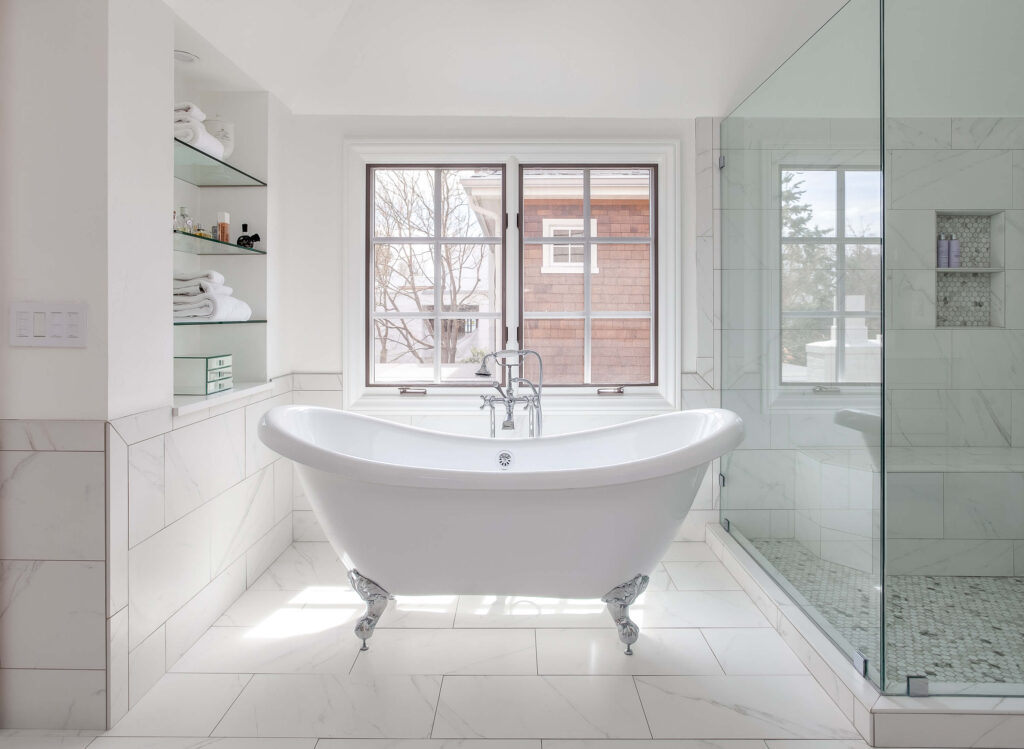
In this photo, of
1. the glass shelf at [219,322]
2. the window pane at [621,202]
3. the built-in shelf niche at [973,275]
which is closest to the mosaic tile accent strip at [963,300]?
the built-in shelf niche at [973,275]

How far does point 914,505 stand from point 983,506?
0.39 m

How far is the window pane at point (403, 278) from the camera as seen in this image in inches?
123

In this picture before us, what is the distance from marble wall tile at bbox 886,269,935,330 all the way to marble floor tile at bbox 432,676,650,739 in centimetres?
127

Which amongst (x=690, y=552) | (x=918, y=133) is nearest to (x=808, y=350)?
(x=918, y=133)

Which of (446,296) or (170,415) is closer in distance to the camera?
(170,415)

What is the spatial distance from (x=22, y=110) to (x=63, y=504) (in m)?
1.02

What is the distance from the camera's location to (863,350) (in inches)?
69.7

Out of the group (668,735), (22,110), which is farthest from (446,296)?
(668,735)

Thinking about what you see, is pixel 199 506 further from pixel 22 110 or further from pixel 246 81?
pixel 246 81

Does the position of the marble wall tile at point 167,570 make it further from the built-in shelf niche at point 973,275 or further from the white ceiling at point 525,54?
the built-in shelf niche at point 973,275

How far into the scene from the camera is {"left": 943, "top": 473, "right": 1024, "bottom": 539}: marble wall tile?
1.81 metres

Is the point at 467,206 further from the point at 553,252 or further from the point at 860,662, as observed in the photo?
the point at 860,662

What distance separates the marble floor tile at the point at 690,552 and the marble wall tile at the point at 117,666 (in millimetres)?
2059

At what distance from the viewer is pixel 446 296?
10.3 ft
